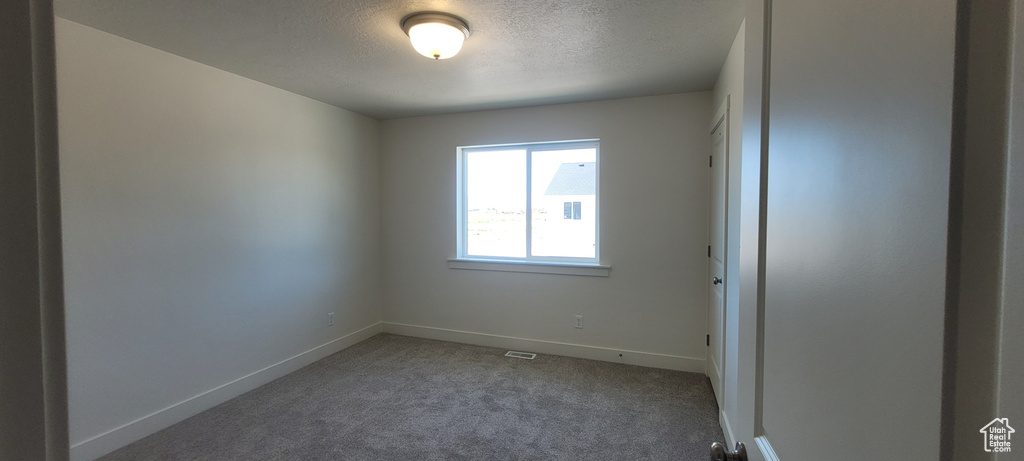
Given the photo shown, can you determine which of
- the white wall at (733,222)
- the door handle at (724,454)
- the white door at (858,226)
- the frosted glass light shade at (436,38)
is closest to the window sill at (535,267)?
the white wall at (733,222)

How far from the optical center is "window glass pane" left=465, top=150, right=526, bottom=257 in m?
4.04

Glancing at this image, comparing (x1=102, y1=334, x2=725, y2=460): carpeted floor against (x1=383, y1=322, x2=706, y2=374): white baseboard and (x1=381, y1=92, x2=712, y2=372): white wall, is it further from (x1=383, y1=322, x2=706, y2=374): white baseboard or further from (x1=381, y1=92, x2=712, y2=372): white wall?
(x1=381, y1=92, x2=712, y2=372): white wall

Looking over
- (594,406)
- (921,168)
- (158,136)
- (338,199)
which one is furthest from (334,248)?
(921,168)

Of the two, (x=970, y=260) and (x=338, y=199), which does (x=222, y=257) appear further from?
(x=970, y=260)

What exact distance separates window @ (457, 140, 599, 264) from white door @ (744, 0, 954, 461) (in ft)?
10.1

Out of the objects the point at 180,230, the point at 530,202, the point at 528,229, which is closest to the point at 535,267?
the point at 528,229

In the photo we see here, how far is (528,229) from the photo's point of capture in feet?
13.1

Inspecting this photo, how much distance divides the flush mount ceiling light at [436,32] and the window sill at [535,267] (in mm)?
2184

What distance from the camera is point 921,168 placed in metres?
0.33

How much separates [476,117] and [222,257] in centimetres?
245

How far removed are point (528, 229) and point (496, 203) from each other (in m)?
0.45

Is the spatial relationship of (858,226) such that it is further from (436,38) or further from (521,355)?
(521,355)

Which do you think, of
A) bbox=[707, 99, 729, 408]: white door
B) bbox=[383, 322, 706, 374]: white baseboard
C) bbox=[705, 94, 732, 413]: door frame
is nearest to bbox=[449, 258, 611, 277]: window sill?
bbox=[383, 322, 706, 374]: white baseboard

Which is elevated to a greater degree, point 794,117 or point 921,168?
point 794,117
